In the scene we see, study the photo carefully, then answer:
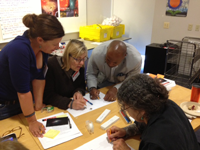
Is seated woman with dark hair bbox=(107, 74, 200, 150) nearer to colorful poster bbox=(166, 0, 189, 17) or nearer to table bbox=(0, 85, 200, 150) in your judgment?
table bbox=(0, 85, 200, 150)

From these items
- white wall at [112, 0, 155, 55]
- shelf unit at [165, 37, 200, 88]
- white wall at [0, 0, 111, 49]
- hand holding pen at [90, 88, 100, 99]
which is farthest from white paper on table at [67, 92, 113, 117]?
white wall at [112, 0, 155, 55]

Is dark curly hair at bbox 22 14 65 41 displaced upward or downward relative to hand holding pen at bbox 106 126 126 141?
upward

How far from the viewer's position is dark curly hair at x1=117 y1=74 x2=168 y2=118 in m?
0.83

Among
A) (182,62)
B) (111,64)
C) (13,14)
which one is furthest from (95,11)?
(111,64)

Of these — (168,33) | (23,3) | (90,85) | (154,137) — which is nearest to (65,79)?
(90,85)

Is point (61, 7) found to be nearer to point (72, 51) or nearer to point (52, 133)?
point (72, 51)

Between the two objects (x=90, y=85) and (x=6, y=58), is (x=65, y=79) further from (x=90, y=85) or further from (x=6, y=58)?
(x=6, y=58)

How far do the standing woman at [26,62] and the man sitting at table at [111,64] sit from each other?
602 mm

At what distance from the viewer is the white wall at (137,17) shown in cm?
421

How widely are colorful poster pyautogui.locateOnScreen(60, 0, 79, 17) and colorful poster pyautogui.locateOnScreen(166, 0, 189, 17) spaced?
6.08 feet

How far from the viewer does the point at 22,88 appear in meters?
1.09

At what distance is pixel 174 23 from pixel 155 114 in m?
3.24

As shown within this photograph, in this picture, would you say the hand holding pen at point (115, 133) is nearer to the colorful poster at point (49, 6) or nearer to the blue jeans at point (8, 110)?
the blue jeans at point (8, 110)

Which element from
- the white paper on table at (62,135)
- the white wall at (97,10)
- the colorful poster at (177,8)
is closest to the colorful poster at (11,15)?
the white wall at (97,10)
